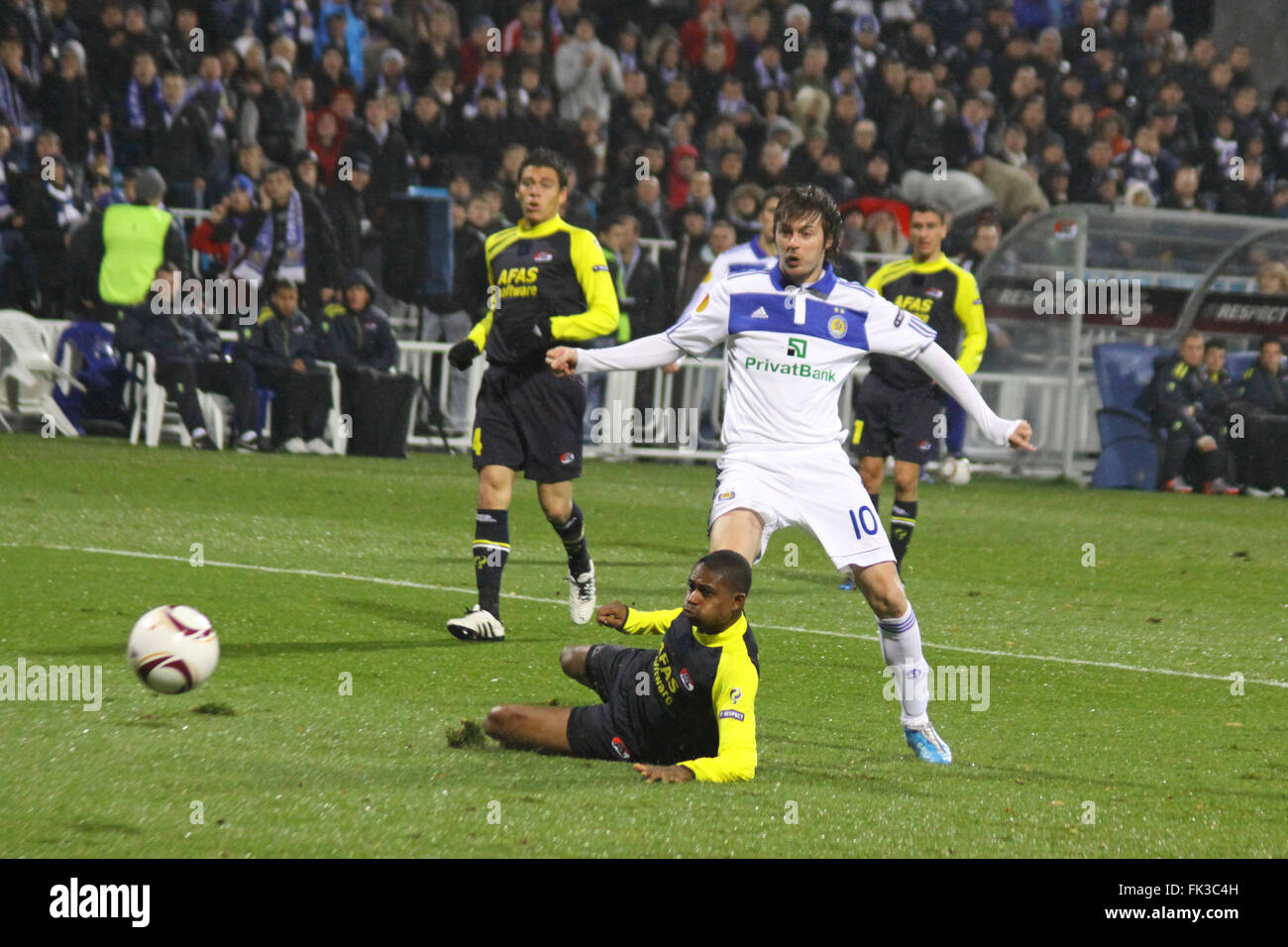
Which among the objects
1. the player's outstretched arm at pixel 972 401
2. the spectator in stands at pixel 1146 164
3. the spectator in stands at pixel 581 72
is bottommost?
the player's outstretched arm at pixel 972 401

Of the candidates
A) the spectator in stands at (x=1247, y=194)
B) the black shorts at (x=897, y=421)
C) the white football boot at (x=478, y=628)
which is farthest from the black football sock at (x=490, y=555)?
the spectator in stands at (x=1247, y=194)

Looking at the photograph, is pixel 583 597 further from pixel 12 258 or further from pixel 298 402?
pixel 12 258

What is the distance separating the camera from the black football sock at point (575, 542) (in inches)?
339

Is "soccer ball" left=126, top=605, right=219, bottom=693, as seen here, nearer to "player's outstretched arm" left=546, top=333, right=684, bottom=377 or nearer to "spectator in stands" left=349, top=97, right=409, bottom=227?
"player's outstretched arm" left=546, top=333, right=684, bottom=377

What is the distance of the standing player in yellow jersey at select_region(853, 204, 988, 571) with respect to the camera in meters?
10.7

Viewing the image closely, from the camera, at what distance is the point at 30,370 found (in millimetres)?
15766

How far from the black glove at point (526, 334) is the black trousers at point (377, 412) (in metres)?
7.99

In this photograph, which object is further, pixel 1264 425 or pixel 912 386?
pixel 1264 425

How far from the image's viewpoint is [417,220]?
56.7 feet

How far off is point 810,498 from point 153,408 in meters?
10.9

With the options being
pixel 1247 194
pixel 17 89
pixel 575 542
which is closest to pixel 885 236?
pixel 1247 194

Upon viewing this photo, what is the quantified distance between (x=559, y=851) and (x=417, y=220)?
43.8 ft

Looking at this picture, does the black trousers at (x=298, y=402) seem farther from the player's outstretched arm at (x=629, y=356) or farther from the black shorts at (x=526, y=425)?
the player's outstretched arm at (x=629, y=356)

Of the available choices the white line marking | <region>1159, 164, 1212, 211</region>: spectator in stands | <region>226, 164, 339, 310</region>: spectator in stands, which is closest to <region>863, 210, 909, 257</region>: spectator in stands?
<region>1159, 164, 1212, 211</region>: spectator in stands
